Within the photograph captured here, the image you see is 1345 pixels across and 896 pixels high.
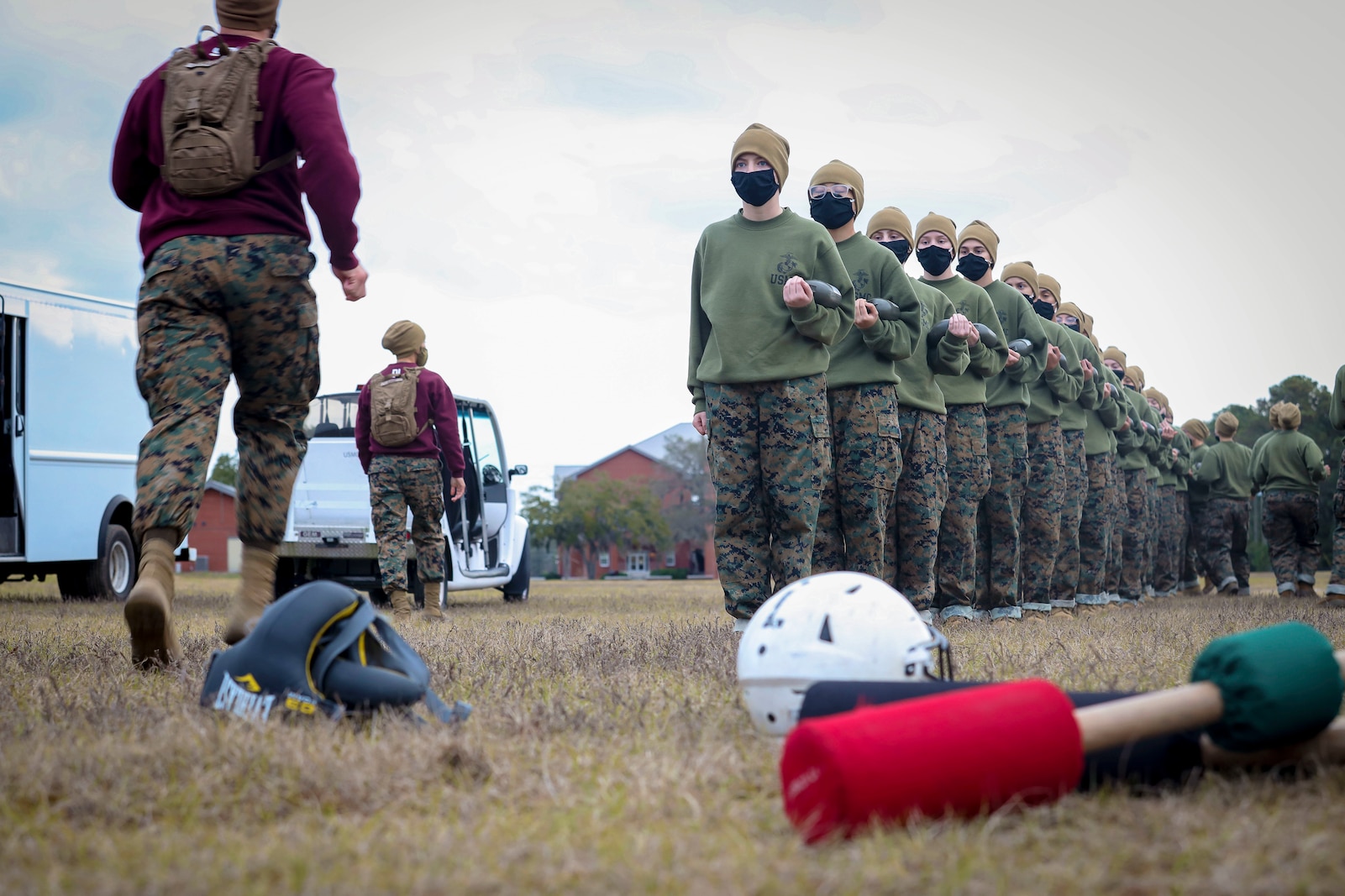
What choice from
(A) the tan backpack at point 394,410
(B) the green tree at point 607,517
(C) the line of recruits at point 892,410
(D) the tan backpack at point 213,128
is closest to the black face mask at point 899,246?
(C) the line of recruits at point 892,410

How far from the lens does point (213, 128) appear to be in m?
4.12

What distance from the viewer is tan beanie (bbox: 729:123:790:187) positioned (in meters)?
6.06

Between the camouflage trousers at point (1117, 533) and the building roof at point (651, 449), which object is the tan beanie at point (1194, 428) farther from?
the building roof at point (651, 449)

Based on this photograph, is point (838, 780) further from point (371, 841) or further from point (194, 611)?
point (194, 611)

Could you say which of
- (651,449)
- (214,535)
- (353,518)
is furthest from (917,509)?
(651,449)

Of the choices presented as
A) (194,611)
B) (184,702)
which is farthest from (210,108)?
(194,611)

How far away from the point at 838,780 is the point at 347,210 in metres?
3.08

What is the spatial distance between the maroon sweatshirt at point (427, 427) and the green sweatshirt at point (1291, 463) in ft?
34.7

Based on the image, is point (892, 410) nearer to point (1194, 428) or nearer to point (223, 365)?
point (223, 365)

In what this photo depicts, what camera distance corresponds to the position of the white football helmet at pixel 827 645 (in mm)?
2811

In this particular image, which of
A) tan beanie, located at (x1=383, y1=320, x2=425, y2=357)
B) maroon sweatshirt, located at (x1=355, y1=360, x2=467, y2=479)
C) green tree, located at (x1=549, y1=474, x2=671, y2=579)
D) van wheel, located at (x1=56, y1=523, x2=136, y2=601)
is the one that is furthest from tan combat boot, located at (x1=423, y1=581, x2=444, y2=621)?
green tree, located at (x1=549, y1=474, x2=671, y2=579)

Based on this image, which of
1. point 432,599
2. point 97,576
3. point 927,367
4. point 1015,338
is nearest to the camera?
point 927,367

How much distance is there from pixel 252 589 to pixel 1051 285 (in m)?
9.44

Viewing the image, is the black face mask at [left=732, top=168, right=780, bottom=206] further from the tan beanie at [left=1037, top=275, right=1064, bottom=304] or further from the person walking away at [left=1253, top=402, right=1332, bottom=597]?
the person walking away at [left=1253, top=402, right=1332, bottom=597]
